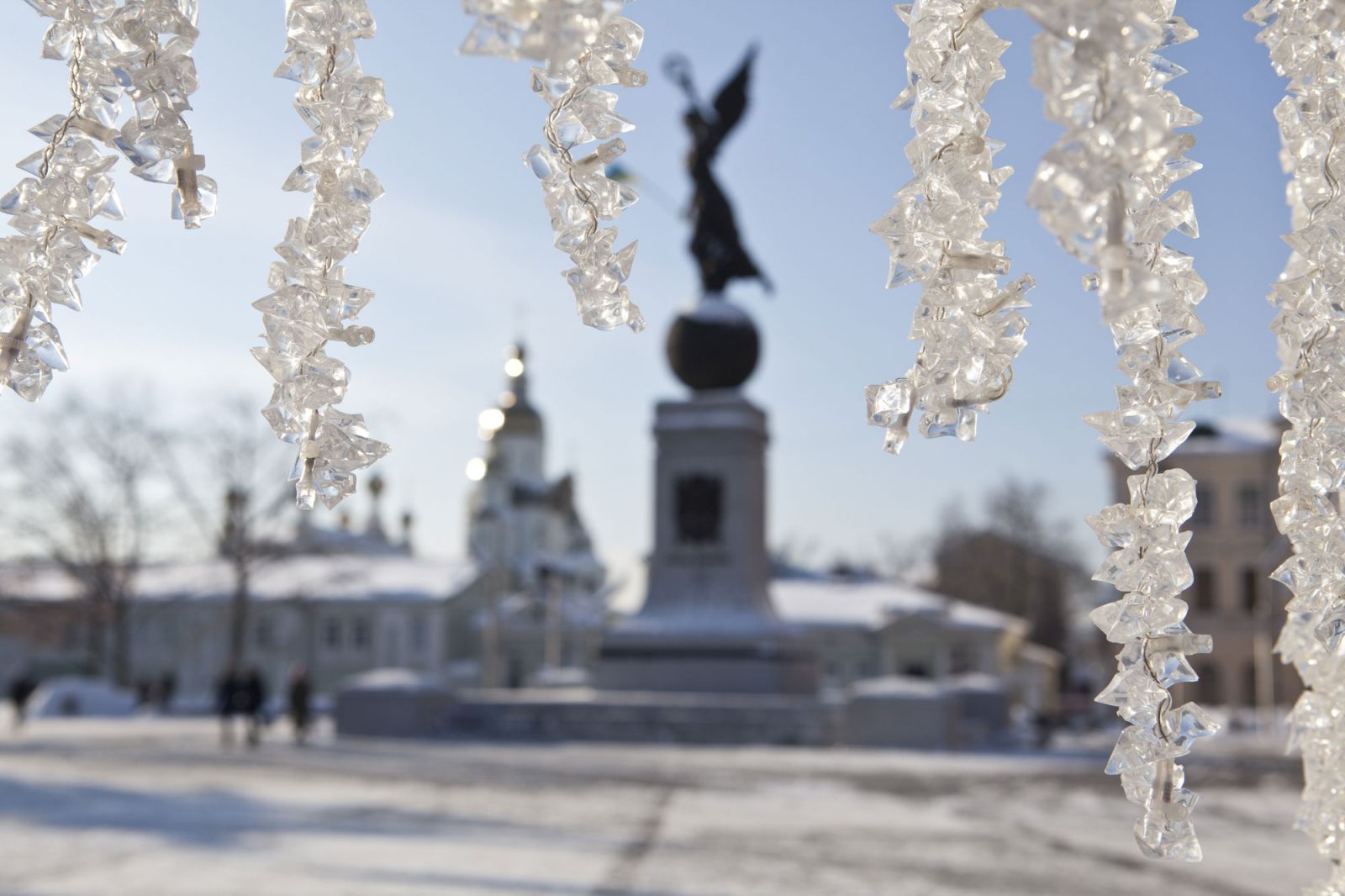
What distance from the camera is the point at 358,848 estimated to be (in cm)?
846

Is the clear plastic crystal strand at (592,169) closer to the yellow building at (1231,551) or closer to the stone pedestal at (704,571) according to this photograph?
the stone pedestal at (704,571)

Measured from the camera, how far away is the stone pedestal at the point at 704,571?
73.0ft

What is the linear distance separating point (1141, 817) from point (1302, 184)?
915 millimetres

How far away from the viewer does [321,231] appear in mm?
1345

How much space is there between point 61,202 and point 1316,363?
1.51 meters

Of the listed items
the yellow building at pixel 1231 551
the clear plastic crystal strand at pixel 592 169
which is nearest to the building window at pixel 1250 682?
the yellow building at pixel 1231 551

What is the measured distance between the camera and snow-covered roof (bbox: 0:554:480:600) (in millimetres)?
51875

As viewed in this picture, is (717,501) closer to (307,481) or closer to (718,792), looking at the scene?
(718,792)

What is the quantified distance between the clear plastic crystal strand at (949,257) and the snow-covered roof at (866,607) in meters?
50.1

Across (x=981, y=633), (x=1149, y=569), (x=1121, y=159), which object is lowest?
(x=981, y=633)

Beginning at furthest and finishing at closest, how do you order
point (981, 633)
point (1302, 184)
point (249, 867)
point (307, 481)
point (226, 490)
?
point (981, 633) < point (226, 490) < point (249, 867) < point (1302, 184) < point (307, 481)

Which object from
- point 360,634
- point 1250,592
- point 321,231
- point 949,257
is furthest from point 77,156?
point 360,634

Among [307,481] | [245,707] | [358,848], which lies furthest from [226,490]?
[307,481]

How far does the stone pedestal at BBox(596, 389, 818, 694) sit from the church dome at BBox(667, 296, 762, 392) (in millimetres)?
568
